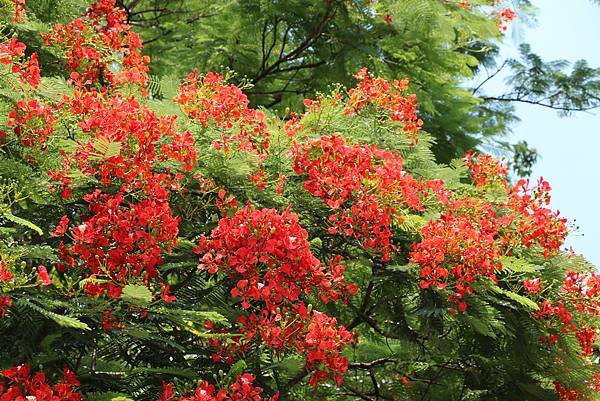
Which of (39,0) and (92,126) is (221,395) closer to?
(92,126)

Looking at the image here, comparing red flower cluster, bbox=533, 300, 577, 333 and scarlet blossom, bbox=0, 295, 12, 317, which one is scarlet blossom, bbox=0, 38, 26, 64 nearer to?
scarlet blossom, bbox=0, 295, 12, 317

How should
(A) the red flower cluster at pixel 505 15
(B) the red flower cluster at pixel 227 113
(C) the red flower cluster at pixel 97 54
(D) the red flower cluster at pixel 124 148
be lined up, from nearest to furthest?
(D) the red flower cluster at pixel 124 148, (B) the red flower cluster at pixel 227 113, (C) the red flower cluster at pixel 97 54, (A) the red flower cluster at pixel 505 15

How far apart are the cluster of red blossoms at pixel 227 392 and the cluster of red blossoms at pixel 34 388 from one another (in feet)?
1.17

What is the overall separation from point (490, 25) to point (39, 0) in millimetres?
3770

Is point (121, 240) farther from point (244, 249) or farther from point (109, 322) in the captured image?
point (244, 249)

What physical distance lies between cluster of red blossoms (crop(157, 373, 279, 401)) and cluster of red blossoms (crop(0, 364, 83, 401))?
1.17ft

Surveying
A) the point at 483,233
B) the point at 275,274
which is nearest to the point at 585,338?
the point at 483,233

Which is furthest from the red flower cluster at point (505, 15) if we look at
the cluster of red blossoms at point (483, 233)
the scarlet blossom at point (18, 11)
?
the scarlet blossom at point (18, 11)

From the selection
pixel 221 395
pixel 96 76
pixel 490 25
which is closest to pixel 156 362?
pixel 221 395

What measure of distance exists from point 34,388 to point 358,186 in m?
1.71

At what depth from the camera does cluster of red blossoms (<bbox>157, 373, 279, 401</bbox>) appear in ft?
10.4

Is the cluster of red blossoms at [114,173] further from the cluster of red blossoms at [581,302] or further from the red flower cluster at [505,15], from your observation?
the red flower cluster at [505,15]

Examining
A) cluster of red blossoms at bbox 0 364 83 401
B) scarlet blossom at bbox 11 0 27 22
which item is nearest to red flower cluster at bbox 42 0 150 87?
scarlet blossom at bbox 11 0 27 22

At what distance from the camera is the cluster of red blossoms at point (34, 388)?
122 inches
